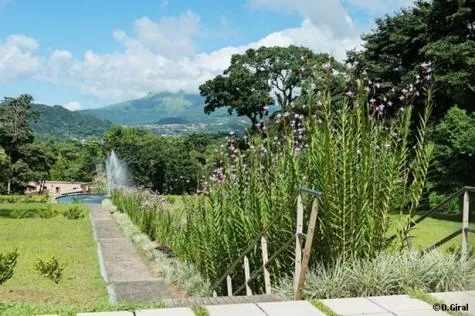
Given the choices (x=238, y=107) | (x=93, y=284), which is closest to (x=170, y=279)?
(x=93, y=284)

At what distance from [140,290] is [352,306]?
4.98 metres

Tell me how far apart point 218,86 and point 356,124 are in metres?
35.3

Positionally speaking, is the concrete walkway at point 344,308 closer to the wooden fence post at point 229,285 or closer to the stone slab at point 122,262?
the wooden fence post at point 229,285

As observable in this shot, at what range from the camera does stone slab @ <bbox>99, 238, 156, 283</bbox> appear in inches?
359

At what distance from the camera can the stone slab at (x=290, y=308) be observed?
11.6 ft

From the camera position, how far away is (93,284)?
8.30 meters

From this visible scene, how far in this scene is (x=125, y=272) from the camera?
9.53 metres

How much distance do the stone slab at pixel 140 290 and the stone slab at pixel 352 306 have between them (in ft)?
13.0

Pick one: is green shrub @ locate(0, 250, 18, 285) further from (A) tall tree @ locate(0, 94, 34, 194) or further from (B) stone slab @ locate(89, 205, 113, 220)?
(A) tall tree @ locate(0, 94, 34, 194)

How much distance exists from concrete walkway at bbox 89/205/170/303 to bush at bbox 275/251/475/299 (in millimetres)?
1516

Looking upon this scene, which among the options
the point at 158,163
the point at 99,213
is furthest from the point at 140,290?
the point at 158,163

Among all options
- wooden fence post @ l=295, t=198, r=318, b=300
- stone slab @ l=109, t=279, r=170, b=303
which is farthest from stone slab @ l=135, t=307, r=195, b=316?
stone slab @ l=109, t=279, r=170, b=303

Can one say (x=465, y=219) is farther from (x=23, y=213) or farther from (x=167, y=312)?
(x=23, y=213)

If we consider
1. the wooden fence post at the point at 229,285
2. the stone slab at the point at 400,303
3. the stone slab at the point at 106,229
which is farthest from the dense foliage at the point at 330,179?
the stone slab at the point at 106,229
